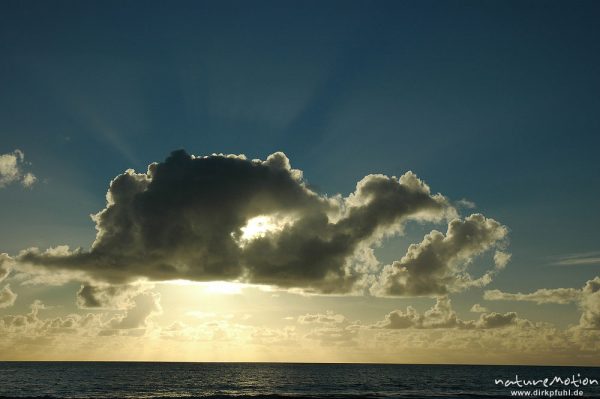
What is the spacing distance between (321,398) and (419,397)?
946 inches

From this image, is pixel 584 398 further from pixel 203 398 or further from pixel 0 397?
pixel 0 397

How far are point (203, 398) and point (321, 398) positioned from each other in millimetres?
25527

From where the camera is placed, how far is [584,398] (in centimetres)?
11894

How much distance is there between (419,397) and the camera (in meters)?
119

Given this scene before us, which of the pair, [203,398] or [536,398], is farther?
[536,398]

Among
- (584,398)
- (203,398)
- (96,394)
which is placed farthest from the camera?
(96,394)

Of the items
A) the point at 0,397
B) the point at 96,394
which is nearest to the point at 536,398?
the point at 96,394

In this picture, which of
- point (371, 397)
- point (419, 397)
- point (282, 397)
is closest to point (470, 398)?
point (419, 397)

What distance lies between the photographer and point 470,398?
11731cm

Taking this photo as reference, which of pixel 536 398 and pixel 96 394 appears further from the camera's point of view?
pixel 96 394

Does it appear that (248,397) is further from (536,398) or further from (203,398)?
(536,398)

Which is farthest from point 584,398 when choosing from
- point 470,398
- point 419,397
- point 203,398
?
point 203,398

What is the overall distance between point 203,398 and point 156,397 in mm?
15211

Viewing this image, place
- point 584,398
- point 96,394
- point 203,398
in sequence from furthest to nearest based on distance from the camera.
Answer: point 96,394 < point 584,398 < point 203,398
